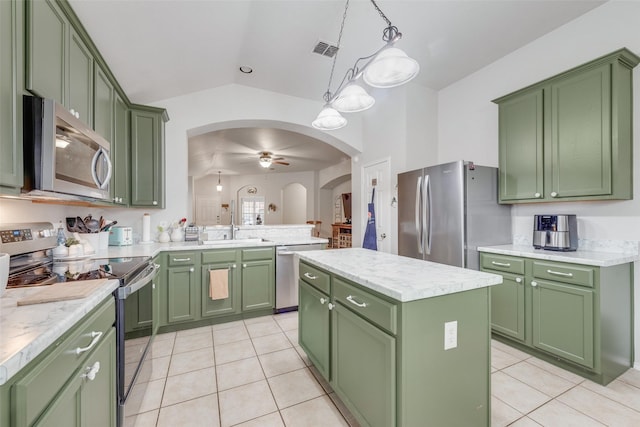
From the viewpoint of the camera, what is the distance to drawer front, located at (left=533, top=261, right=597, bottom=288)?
2031 millimetres

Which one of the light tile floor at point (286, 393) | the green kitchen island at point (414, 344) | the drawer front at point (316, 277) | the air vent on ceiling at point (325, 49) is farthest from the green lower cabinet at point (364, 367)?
the air vent on ceiling at point (325, 49)

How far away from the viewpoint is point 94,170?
180 centimetres

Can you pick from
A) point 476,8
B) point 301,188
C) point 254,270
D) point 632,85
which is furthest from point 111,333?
point 301,188

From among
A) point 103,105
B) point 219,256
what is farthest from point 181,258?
point 103,105

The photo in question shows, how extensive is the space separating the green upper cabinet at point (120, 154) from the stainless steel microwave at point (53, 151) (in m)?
0.93

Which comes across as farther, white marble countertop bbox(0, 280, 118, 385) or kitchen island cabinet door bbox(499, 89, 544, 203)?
kitchen island cabinet door bbox(499, 89, 544, 203)

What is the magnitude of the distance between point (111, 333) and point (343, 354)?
1226 mm

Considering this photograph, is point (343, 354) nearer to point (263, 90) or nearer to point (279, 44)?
point (279, 44)

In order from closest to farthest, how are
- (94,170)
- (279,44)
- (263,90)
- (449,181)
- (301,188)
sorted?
1. (94,170)
2. (449,181)
3. (279,44)
4. (263,90)
5. (301,188)

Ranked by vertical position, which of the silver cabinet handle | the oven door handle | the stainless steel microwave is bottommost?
the silver cabinet handle

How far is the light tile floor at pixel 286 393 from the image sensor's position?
170 cm

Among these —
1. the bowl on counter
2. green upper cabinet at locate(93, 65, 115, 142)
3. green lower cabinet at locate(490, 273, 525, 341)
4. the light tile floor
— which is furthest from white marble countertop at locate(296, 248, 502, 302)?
green upper cabinet at locate(93, 65, 115, 142)

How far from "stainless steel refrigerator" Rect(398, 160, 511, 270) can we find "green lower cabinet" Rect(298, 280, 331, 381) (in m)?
1.55

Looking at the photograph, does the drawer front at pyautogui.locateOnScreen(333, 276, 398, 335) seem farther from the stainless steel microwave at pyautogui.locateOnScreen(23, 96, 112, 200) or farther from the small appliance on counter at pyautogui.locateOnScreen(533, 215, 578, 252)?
the small appliance on counter at pyautogui.locateOnScreen(533, 215, 578, 252)
